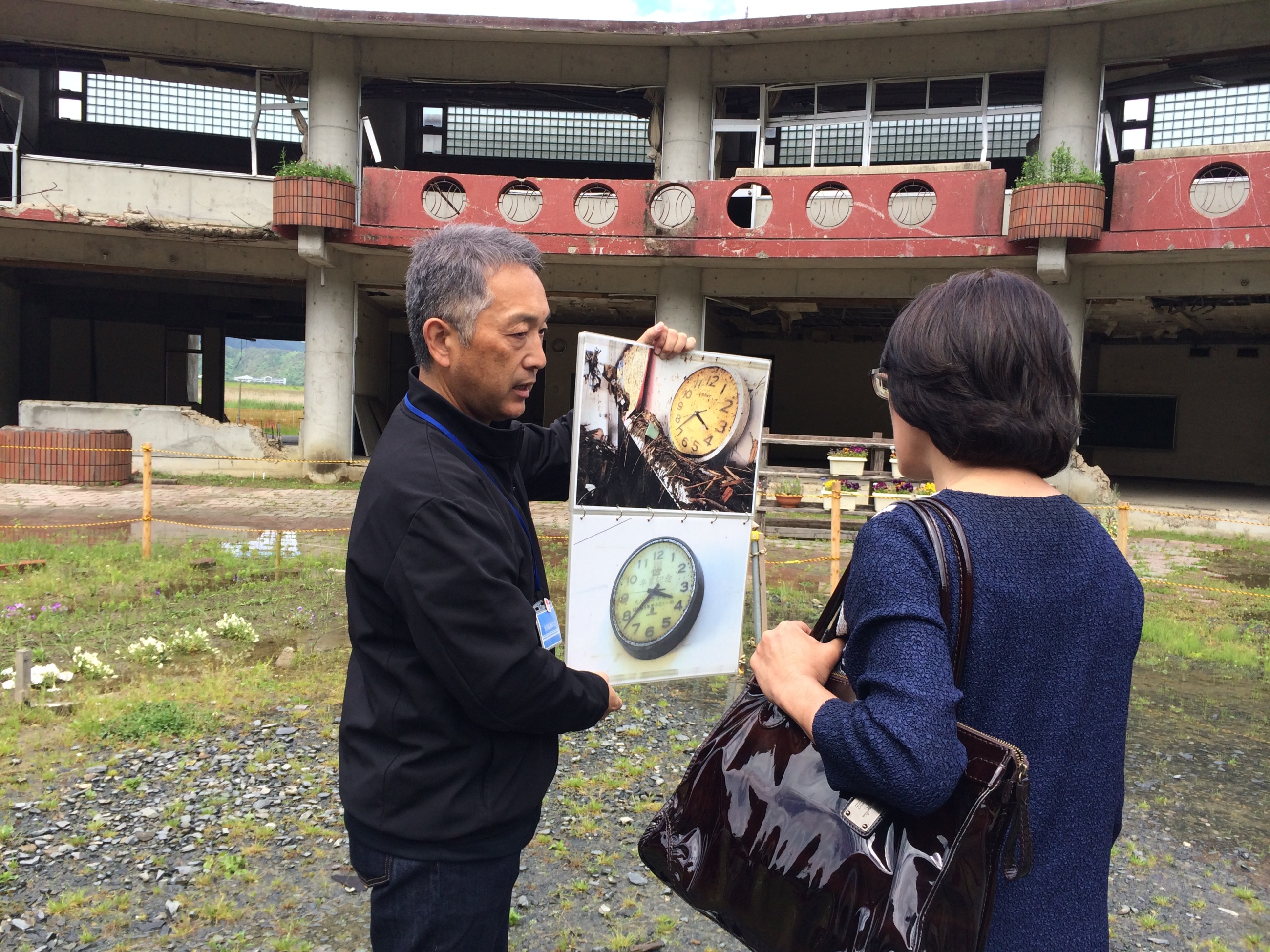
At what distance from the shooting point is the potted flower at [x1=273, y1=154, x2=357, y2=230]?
1430cm

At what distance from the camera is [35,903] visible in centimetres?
309

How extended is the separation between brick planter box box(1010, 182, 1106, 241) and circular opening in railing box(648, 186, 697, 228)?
16.4ft

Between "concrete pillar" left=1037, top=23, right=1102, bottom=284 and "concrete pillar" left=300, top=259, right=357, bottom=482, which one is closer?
"concrete pillar" left=1037, top=23, right=1102, bottom=284

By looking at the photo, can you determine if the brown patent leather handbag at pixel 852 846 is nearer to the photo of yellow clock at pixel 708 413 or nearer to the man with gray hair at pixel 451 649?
the man with gray hair at pixel 451 649

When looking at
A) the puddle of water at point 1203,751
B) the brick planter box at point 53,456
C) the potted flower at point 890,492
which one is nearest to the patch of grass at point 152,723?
the puddle of water at point 1203,751

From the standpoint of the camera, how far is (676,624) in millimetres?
3057

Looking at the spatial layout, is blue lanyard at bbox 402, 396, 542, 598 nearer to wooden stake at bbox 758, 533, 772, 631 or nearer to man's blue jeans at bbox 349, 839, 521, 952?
man's blue jeans at bbox 349, 839, 521, 952

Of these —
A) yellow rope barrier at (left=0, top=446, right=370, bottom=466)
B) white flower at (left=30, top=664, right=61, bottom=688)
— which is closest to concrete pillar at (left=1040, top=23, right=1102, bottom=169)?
yellow rope barrier at (left=0, top=446, right=370, bottom=466)

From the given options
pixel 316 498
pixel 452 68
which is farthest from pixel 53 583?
pixel 452 68

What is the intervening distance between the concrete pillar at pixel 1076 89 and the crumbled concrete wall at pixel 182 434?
13.3 metres

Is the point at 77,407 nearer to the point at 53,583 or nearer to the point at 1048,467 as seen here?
the point at 53,583

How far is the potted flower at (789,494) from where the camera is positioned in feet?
35.6

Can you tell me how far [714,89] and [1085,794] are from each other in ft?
52.4

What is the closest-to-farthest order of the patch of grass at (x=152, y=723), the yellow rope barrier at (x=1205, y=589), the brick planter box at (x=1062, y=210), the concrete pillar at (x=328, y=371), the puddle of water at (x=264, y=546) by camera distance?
the patch of grass at (x=152, y=723) → the yellow rope barrier at (x=1205, y=589) → the puddle of water at (x=264, y=546) → the brick planter box at (x=1062, y=210) → the concrete pillar at (x=328, y=371)
